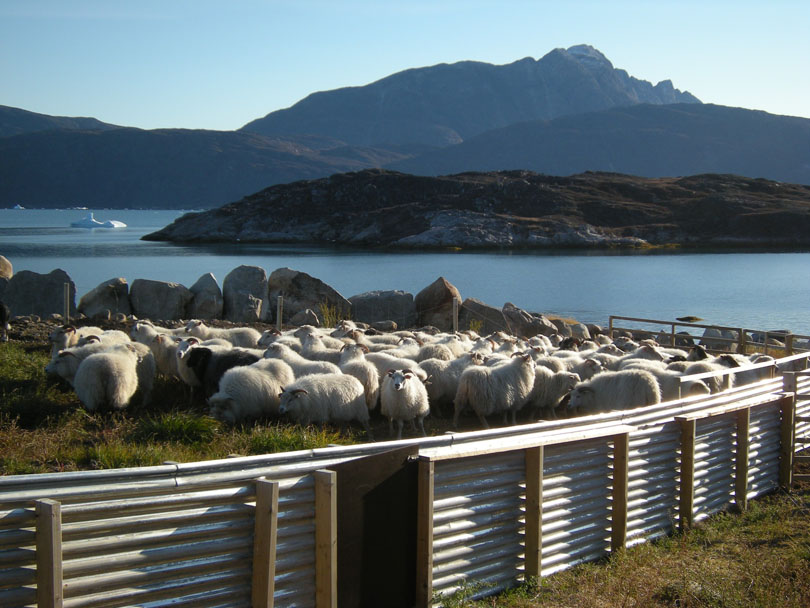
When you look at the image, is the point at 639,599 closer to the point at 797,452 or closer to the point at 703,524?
the point at 703,524

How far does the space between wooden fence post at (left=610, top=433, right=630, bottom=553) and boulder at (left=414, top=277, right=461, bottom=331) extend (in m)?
18.6

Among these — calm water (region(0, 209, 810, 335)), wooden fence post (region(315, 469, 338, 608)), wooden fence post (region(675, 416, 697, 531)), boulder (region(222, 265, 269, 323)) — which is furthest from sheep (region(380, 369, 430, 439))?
calm water (region(0, 209, 810, 335))

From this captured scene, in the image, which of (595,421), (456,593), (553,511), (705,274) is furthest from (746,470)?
(705,274)

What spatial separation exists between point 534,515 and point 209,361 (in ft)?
23.1

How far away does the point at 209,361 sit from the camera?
12250mm

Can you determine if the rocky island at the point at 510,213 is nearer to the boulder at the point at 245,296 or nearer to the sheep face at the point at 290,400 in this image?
the boulder at the point at 245,296

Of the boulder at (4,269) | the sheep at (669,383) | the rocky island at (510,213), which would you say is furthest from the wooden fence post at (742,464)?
the rocky island at (510,213)

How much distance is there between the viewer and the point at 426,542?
19.6 ft

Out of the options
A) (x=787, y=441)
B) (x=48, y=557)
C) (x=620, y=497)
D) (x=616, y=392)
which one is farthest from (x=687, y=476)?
(x=48, y=557)

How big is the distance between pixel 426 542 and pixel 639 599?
72.1 inches

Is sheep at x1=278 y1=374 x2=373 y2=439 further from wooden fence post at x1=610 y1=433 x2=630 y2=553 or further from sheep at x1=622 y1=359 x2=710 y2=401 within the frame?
sheep at x1=622 y1=359 x2=710 y2=401

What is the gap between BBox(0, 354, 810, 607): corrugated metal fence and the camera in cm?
470

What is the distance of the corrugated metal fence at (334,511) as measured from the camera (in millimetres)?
4698

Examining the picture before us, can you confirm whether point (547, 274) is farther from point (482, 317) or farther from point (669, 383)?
point (669, 383)
